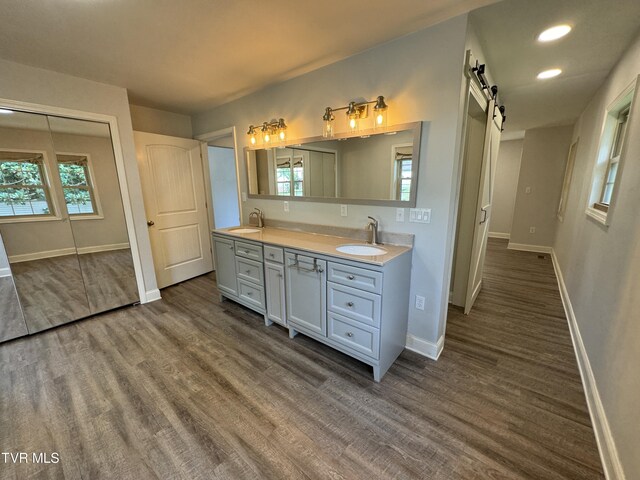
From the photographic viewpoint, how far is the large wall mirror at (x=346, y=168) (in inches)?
77.5

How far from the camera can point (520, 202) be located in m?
5.26

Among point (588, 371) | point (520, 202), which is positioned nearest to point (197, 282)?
point (588, 371)

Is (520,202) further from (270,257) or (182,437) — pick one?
(182,437)

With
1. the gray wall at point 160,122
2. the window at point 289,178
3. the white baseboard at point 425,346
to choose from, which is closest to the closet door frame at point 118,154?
the gray wall at point 160,122

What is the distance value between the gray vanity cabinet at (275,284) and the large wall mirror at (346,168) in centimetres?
72

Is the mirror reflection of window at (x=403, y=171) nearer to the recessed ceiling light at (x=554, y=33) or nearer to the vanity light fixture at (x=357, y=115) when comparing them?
the vanity light fixture at (x=357, y=115)

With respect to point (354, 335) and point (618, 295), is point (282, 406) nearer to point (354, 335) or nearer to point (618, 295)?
point (354, 335)

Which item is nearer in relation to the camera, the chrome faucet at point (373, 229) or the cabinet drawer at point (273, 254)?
the chrome faucet at point (373, 229)

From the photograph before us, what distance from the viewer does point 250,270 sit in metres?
2.57

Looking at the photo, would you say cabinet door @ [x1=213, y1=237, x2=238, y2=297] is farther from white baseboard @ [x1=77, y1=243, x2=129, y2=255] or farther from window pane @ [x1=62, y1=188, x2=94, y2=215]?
window pane @ [x1=62, y1=188, x2=94, y2=215]

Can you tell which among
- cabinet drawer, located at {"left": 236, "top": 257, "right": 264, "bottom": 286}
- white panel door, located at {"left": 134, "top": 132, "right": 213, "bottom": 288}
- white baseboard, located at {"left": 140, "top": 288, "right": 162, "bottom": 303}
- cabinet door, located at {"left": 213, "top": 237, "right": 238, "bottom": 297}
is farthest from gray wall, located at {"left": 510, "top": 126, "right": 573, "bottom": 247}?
white baseboard, located at {"left": 140, "top": 288, "right": 162, "bottom": 303}

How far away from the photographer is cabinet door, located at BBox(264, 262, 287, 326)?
2.30m

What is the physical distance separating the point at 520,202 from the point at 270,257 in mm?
5505

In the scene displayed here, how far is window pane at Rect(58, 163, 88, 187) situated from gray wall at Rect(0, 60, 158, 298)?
366 mm
